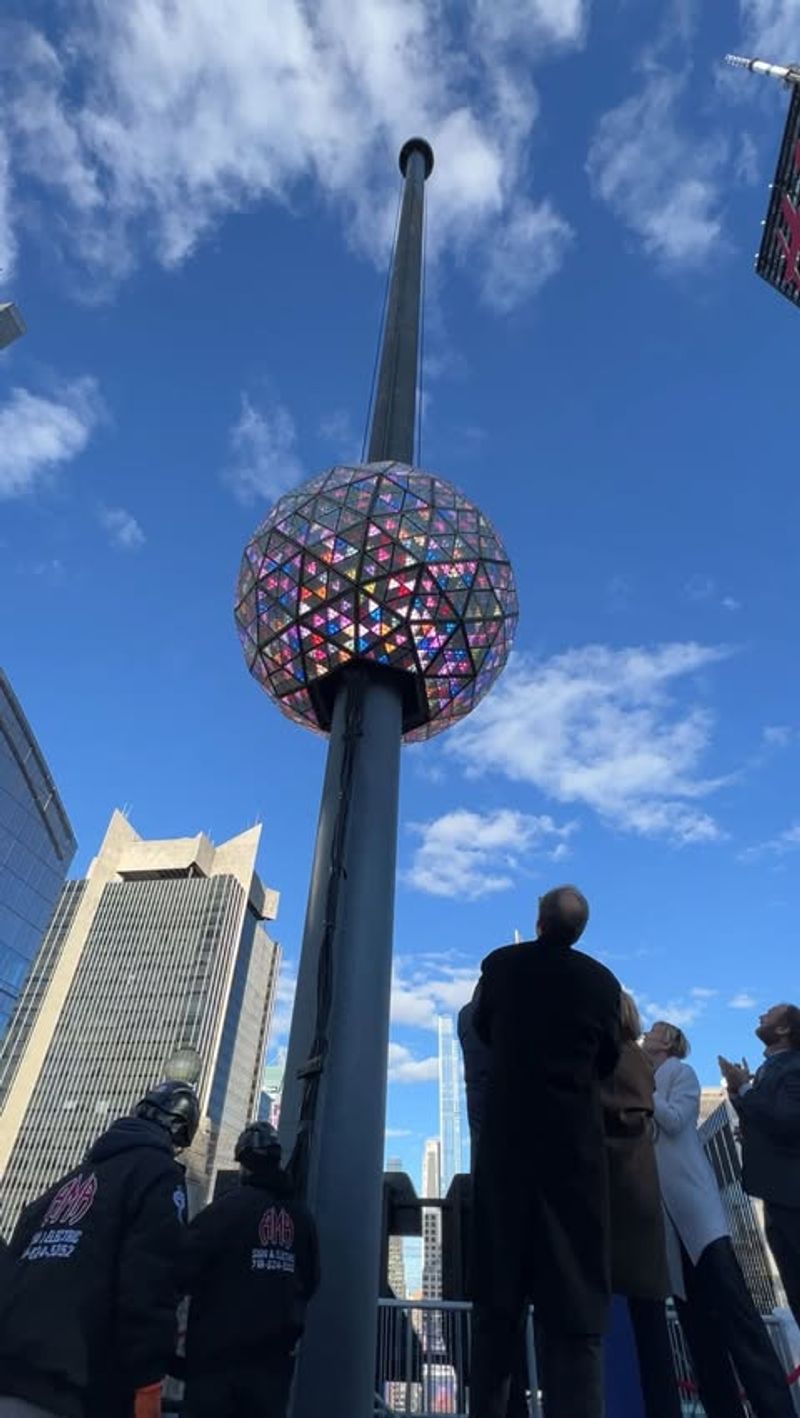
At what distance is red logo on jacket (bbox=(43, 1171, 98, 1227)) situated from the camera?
2.76 metres

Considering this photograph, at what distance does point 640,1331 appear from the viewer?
3.22 meters

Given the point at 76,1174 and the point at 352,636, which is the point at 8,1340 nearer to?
the point at 76,1174

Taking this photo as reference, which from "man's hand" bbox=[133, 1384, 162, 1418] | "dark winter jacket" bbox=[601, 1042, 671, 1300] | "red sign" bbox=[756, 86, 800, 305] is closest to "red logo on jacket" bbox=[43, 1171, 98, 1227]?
"man's hand" bbox=[133, 1384, 162, 1418]

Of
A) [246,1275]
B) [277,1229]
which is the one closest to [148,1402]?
[246,1275]

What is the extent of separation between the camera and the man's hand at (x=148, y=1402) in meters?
2.57

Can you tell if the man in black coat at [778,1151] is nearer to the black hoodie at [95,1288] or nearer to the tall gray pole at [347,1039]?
the tall gray pole at [347,1039]

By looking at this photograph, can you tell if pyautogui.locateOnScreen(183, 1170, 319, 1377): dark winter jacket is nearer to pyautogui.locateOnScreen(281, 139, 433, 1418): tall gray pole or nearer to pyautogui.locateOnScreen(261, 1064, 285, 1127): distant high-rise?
pyautogui.locateOnScreen(281, 139, 433, 1418): tall gray pole

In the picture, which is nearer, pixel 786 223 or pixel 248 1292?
pixel 248 1292

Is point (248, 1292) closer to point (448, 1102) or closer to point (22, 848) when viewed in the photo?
point (22, 848)

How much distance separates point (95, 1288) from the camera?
8.50 ft

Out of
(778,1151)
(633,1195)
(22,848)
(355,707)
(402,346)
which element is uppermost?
(22,848)

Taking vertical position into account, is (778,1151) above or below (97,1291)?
above

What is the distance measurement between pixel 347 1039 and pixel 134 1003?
3871 inches

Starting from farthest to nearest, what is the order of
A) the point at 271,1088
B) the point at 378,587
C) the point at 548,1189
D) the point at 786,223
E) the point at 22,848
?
the point at 271,1088 → the point at 22,848 → the point at 786,223 → the point at 378,587 → the point at 548,1189
